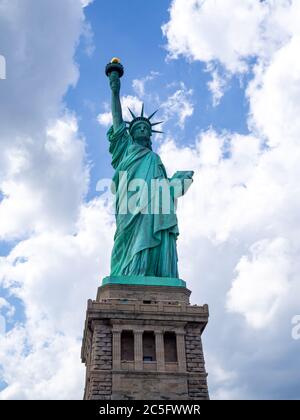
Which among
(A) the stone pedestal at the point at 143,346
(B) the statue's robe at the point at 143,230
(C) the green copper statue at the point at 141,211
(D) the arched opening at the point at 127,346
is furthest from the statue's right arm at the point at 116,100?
(D) the arched opening at the point at 127,346

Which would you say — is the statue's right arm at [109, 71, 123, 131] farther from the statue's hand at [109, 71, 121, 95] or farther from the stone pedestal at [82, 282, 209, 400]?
the stone pedestal at [82, 282, 209, 400]

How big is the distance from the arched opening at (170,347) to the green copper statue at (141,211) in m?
3.92

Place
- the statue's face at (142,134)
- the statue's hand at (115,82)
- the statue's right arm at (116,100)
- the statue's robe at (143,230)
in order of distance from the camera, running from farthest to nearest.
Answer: the statue's hand at (115,82) < the statue's right arm at (116,100) < the statue's face at (142,134) < the statue's robe at (143,230)

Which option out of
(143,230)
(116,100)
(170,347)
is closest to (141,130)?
(116,100)

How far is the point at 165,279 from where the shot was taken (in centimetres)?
2845

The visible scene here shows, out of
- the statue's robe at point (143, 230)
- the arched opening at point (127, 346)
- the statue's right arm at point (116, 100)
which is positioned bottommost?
the arched opening at point (127, 346)

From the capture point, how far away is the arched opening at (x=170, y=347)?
25.5m

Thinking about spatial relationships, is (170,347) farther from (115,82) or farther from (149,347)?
(115,82)

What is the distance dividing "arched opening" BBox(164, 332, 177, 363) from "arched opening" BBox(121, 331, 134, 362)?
1.57m

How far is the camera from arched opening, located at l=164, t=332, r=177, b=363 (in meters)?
25.5

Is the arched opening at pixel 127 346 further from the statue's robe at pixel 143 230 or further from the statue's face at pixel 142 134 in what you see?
the statue's face at pixel 142 134
